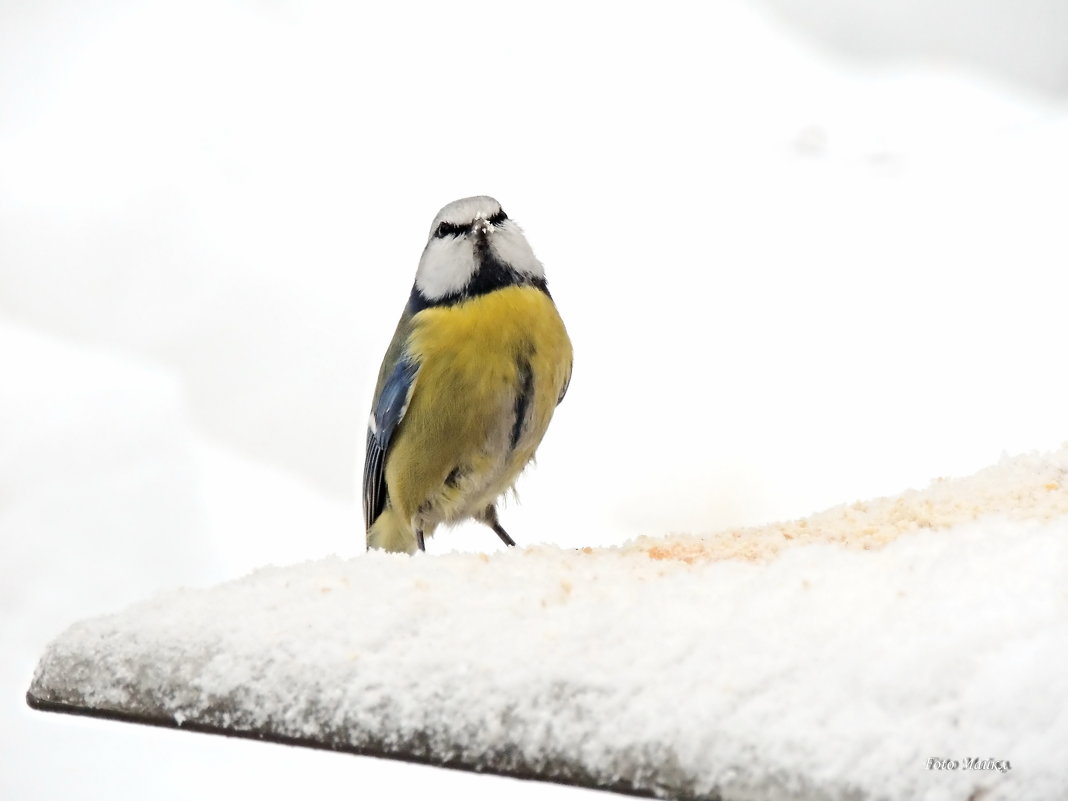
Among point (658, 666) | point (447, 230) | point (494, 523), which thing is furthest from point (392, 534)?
point (658, 666)

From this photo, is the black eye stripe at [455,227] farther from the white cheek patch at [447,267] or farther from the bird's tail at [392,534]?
the bird's tail at [392,534]

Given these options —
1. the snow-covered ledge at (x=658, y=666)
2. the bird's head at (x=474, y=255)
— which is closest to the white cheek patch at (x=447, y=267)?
the bird's head at (x=474, y=255)

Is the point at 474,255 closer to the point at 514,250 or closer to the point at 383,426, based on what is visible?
the point at 514,250

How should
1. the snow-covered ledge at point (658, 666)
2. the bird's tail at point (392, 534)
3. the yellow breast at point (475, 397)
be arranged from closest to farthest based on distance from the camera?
the snow-covered ledge at point (658, 666), the yellow breast at point (475, 397), the bird's tail at point (392, 534)

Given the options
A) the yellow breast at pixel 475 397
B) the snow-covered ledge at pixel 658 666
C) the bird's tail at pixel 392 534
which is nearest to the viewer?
the snow-covered ledge at pixel 658 666

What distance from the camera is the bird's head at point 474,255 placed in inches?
48.5

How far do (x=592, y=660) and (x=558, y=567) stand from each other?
0.21 m

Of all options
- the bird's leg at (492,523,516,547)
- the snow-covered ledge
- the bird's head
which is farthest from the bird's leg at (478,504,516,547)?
the snow-covered ledge

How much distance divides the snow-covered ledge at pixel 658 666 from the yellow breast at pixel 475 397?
0.37 meters

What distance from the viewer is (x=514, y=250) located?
127cm

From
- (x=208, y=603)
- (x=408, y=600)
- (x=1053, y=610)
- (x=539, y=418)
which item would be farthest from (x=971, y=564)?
(x=539, y=418)

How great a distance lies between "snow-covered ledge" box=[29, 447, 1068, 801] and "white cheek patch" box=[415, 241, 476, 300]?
0.48m

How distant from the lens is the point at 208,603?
771 millimetres

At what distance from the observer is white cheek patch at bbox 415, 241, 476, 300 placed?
124 cm
